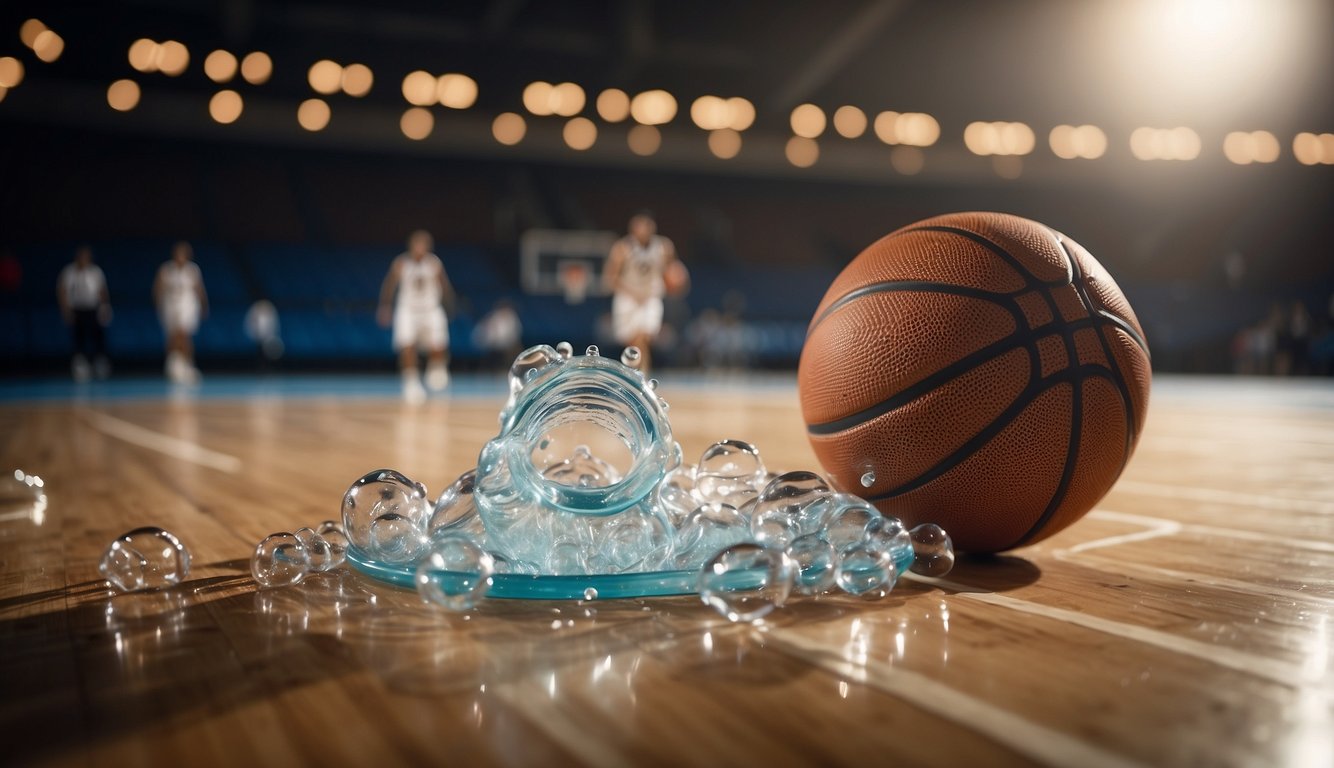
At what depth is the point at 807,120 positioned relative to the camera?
62.3 feet

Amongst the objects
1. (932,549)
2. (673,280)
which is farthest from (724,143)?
(932,549)

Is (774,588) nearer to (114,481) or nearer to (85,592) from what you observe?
(85,592)

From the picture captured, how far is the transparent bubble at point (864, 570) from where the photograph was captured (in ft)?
5.30

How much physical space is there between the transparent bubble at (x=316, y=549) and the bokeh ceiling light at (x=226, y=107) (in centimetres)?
1651

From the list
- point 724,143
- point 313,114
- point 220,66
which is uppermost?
point 220,66

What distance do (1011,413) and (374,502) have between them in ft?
3.87

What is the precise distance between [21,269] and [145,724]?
17.8 metres

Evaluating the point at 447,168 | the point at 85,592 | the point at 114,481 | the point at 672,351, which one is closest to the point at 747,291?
the point at 672,351

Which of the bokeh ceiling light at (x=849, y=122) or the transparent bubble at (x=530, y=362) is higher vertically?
the bokeh ceiling light at (x=849, y=122)

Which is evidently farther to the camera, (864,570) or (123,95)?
(123,95)

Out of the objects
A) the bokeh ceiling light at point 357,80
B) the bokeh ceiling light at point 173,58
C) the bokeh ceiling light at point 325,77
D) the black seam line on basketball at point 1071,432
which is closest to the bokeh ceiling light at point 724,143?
the bokeh ceiling light at point 357,80

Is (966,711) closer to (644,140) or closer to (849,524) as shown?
(849,524)

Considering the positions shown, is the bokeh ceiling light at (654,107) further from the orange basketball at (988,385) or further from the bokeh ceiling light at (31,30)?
the orange basketball at (988,385)

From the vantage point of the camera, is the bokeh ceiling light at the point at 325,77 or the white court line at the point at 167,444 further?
the bokeh ceiling light at the point at 325,77
